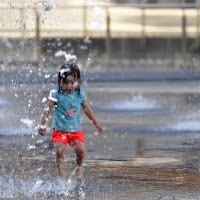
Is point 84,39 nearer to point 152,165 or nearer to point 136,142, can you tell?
point 136,142

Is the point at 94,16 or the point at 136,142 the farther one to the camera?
the point at 94,16

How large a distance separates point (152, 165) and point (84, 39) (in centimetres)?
1221

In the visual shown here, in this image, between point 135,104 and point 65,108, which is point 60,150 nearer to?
point 65,108

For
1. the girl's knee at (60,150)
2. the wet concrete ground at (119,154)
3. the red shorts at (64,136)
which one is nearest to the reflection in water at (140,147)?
the wet concrete ground at (119,154)

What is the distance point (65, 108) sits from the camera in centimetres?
575

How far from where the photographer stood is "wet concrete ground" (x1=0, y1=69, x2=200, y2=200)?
529 cm

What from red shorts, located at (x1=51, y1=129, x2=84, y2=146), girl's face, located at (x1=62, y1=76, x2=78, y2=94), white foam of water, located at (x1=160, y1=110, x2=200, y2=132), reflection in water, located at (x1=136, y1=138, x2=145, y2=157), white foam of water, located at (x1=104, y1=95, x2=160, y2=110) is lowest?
white foam of water, located at (x1=104, y1=95, x2=160, y2=110)

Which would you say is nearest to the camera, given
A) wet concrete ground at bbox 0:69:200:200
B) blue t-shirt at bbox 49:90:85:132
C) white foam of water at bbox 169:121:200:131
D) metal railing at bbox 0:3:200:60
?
wet concrete ground at bbox 0:69:200:200

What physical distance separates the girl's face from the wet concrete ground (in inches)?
29.2

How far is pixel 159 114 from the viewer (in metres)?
11.6

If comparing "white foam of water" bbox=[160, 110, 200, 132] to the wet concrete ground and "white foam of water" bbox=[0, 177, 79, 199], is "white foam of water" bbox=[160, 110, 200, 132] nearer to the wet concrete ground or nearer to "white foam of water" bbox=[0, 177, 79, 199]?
the wet concrete ground

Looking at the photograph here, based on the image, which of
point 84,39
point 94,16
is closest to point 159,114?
point 84,39

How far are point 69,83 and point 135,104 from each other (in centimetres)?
800

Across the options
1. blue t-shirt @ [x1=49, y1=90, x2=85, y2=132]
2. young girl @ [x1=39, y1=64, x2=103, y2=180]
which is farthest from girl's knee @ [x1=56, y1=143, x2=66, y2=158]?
blue t-shirt @ [x1=49, y1=90, x2=85, y2=132]
